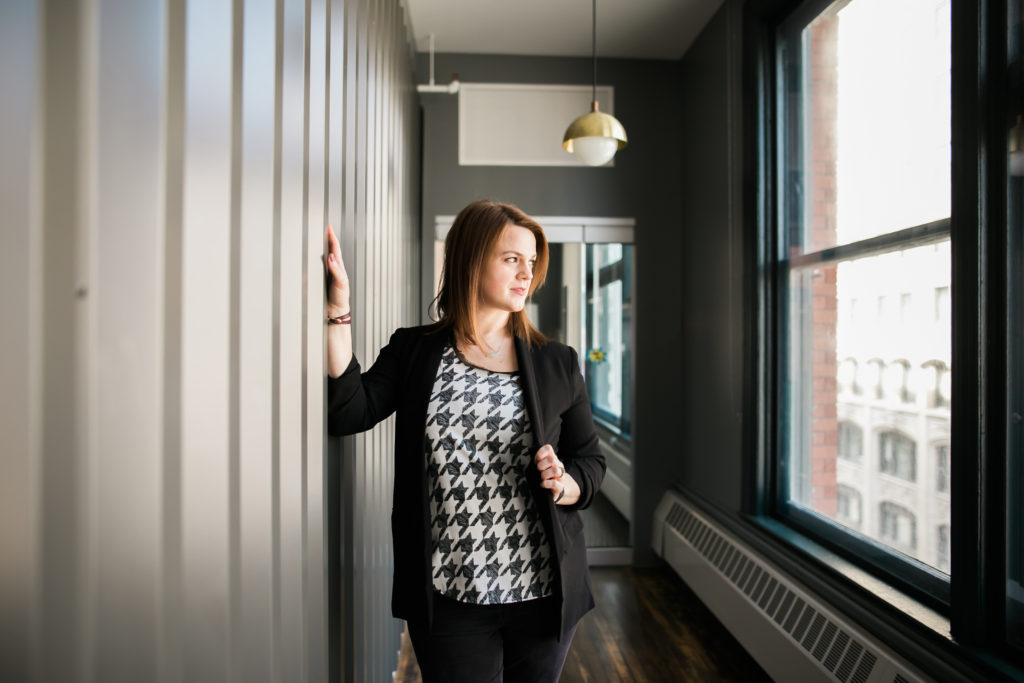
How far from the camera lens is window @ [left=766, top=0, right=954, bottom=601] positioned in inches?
77.8

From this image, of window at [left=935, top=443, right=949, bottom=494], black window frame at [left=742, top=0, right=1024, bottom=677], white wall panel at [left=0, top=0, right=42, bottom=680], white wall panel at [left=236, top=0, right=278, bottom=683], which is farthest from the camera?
window at [left=935, top=443, right=949, bottom=494]

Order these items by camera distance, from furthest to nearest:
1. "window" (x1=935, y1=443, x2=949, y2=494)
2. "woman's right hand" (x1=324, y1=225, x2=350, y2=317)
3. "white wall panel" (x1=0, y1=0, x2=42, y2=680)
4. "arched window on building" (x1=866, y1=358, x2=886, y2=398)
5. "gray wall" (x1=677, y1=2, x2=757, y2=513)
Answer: "gray wall" (x1=677, y1=2, x2=757, y2=513)
"arched window on building" (x1=866, y1=358, x2=886, y2=398)
"window" (x1=935, y1=443, x2=949, y2=494)
"woman's right hand" (x1=324, y1=225, x2=350, y2=317)
"white wall panel" (x1=0, y1=0, x2=42, y2=680)

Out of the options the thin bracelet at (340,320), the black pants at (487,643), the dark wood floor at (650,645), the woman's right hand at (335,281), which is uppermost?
the woman's right hand at (335,281)

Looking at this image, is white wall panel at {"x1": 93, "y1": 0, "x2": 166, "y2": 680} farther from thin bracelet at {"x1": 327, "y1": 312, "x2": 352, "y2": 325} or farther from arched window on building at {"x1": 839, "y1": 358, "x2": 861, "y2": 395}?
arched window on building at {"x1": 839, "y1": 358, "x2": 861, "y2": 395}

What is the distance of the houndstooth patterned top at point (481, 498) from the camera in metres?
1.36

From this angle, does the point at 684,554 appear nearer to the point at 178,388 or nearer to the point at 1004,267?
the point at 1004,267

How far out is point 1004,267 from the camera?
5.37ft

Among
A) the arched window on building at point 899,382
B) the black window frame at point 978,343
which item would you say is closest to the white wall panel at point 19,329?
the black window frame at point 978,343

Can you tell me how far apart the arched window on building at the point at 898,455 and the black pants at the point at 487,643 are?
1369 mm

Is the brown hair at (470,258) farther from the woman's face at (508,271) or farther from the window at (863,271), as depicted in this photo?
the window at (863,271)

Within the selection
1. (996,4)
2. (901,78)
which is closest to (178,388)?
(996,4)

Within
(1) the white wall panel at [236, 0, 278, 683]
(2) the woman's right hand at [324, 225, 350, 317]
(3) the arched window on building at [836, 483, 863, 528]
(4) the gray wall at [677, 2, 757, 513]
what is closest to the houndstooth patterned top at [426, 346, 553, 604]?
(2) the woman's right hand at [324, 225, 350, 317]

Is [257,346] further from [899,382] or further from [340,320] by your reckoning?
[899,382]

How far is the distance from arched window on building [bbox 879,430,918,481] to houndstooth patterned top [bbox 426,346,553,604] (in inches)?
55.4
